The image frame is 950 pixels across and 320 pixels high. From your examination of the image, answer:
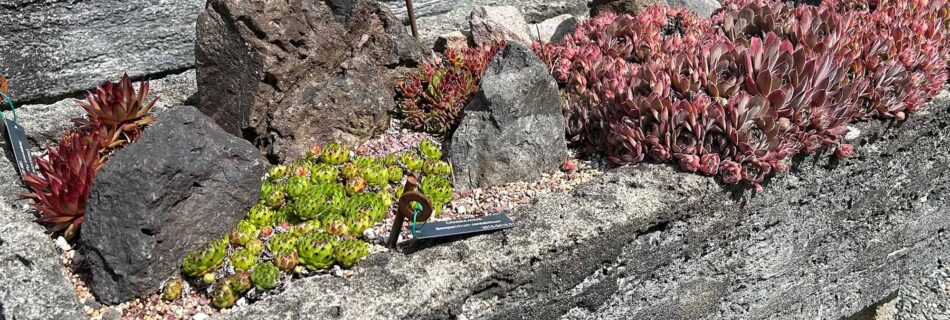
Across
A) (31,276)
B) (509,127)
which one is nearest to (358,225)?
(509,127)

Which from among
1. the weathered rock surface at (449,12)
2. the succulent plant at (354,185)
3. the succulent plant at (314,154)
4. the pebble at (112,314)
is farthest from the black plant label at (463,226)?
the weathered rock surface at (449,12)

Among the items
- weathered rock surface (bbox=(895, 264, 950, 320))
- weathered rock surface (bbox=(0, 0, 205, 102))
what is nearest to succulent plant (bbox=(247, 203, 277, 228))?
Result: weathered rock surface (bbox=(0, 0, 205, 102))

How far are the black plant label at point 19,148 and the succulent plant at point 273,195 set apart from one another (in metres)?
0.99

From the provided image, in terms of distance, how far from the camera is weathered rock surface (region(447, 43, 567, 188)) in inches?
120

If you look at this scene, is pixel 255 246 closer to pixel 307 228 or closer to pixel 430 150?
pixel 307 228

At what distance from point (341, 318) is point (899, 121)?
107 inches

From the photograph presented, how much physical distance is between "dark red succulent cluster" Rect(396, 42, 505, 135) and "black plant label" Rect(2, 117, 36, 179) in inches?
63.9

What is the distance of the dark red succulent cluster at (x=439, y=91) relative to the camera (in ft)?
11.4

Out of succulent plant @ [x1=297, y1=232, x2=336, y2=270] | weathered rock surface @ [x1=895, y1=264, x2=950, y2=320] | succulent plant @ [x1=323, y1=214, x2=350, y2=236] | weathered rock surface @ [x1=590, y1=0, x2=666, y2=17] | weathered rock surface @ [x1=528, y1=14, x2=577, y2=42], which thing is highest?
weathered rock surface @ [x1=590, y1=0, x2=666, y2=17]

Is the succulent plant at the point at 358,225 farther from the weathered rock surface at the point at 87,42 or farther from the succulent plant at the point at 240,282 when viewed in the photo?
the weathered rock surface at the point at 87,42

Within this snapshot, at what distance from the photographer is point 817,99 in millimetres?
3047

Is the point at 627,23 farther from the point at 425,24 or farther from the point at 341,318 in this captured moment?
the point at 341,318

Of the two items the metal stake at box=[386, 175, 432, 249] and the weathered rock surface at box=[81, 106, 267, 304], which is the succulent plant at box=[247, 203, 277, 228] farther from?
the metal stake at box=[386, 175, 432, 249]

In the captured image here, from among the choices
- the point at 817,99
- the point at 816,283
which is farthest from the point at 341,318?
the point at 816,283
